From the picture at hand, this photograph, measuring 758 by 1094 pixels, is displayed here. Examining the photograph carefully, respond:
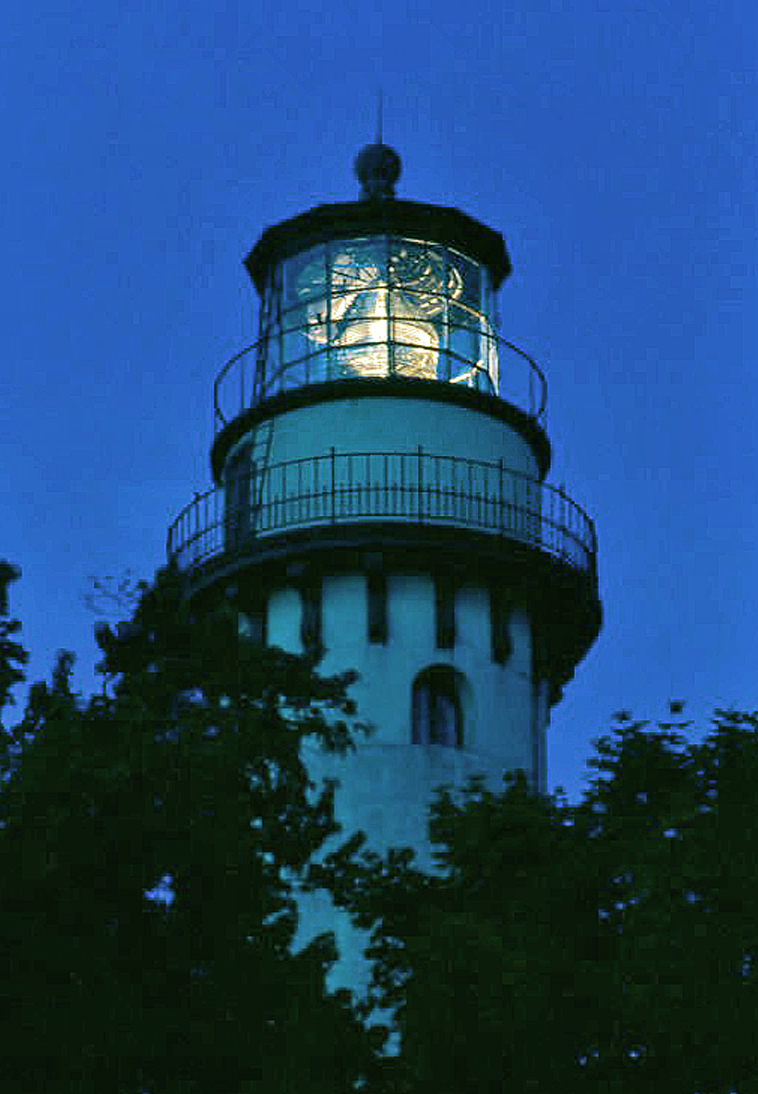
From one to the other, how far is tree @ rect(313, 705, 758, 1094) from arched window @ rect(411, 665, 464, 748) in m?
8.41

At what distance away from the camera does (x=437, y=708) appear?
2881 cm

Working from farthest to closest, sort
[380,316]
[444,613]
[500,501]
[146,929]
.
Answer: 1. [380,316]
2. [500,501]
3. [444,613]
4. [146,929]

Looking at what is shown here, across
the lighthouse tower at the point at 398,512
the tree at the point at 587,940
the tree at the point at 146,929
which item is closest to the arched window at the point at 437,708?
the lighthouse tower at the point at 398,512

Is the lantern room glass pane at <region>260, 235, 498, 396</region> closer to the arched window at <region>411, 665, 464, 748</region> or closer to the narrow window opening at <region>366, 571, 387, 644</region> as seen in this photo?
the narrow window opening at <region>366, 571, 387, 644</region>

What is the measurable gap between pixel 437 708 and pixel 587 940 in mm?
11134

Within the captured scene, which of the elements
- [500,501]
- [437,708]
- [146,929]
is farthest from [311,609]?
[146,929]

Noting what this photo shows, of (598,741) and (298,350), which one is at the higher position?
(298,350)

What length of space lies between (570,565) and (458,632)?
249 cm

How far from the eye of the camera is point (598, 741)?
20.8 meters

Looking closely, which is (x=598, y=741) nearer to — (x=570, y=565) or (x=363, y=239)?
(x=570, y=565)

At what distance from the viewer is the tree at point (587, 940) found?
15664 millimetres

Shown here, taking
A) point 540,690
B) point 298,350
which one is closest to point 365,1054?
point 540,690

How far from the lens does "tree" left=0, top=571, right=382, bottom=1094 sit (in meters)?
15.0

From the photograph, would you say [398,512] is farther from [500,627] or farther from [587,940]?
[587,940]
